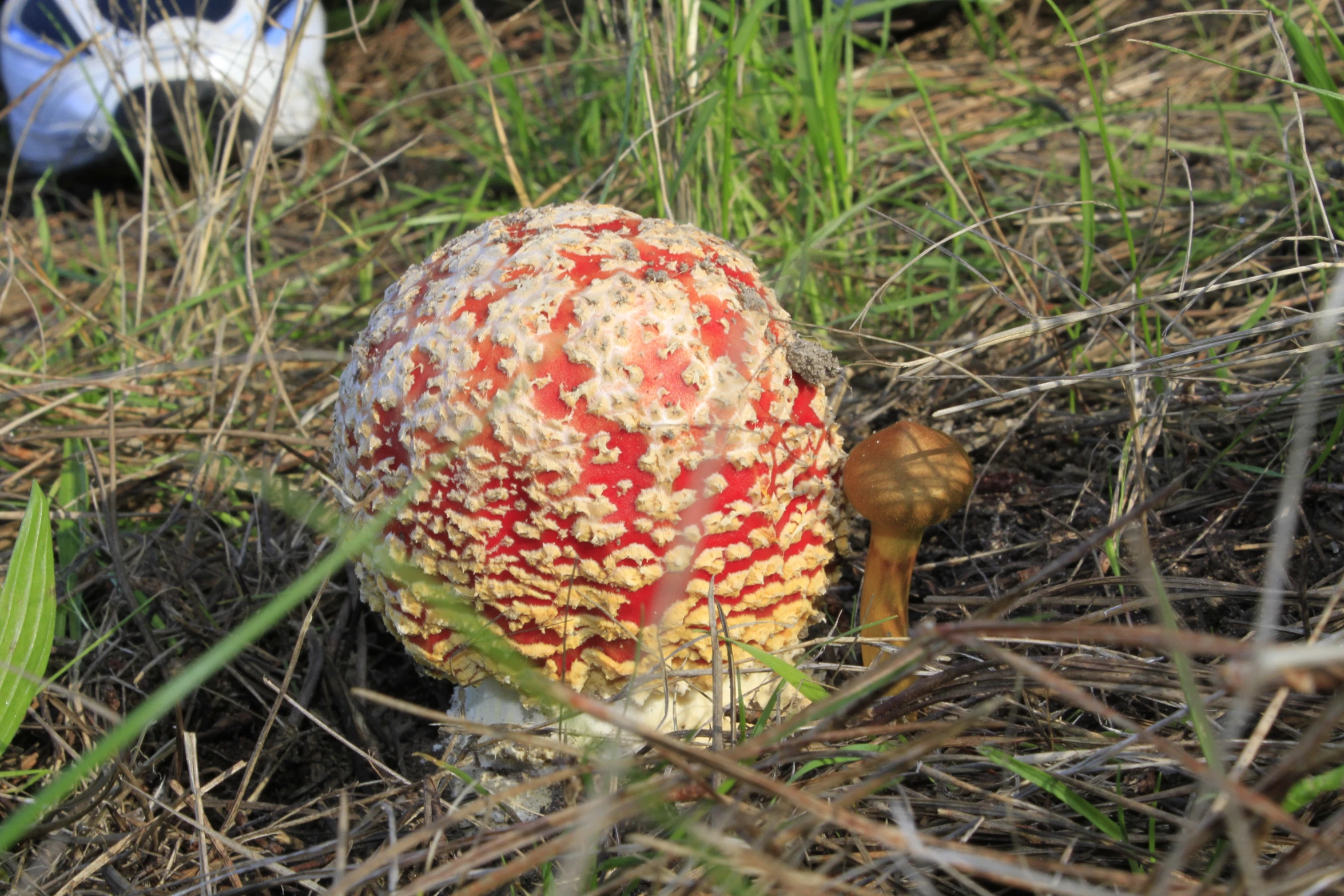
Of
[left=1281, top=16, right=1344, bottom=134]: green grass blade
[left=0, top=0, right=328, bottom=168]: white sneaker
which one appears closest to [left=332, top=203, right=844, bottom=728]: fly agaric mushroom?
[left=1281, top=16, right=1344, bottom=134]: green grass blade

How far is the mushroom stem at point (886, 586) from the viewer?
1.95m

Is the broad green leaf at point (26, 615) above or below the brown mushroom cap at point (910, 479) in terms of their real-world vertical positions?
above

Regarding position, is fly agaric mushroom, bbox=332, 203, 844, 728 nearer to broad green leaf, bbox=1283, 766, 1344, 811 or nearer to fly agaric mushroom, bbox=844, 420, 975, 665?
fly agaric mushroom, bbox=844, 420, 975, 665

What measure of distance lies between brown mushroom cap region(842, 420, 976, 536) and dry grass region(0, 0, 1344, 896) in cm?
18

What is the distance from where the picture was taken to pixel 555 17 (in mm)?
5004

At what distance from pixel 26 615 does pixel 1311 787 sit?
213cm

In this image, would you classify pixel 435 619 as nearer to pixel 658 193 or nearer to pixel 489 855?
pixel 489 855

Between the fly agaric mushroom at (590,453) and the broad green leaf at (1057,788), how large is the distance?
52 centimetres

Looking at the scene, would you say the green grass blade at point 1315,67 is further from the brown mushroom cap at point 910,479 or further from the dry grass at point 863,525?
the brown mushroom cap at point 910,479

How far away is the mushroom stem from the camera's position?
6.40ft

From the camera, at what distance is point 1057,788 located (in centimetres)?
146

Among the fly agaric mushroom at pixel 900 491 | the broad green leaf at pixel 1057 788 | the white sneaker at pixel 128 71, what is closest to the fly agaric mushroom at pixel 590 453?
the fly agaric mushroom at pixel 900 491

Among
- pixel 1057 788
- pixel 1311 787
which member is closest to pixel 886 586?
pixel 1057 788

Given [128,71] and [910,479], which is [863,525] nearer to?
[910,479]
